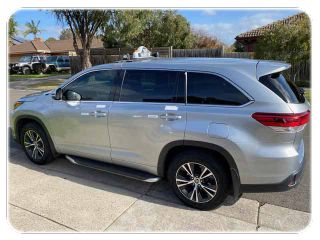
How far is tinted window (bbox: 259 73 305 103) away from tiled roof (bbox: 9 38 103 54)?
44.3 m

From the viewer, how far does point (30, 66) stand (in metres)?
26.5

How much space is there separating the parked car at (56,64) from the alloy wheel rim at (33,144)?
24675mm

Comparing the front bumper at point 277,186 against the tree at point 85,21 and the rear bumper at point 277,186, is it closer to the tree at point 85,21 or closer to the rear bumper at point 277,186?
the rear bumper at point 277,186

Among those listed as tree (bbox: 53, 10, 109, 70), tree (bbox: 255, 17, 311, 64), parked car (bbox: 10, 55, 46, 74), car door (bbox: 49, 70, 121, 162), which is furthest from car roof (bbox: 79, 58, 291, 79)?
parked car (bbox: 10, 55, 46, 74)

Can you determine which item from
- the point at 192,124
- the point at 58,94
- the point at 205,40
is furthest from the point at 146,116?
the point at 205,40

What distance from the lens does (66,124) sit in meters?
4.23

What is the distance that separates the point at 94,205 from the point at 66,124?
4.50 ft

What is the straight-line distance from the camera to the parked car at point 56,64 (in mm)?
27517

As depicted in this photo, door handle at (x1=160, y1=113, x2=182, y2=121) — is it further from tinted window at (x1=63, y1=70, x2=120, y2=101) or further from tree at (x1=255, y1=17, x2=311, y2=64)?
tree at (x1=255, y1=17, x2=311, y2=64)

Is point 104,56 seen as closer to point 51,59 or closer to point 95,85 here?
point 51,59

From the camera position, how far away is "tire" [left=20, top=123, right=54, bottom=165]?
4.59 m

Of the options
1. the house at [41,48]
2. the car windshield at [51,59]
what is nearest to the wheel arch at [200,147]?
the car windshield at [51,59]

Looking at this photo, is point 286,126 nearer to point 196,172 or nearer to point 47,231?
point 196,172

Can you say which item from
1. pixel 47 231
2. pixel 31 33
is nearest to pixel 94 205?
pixel 47 231
